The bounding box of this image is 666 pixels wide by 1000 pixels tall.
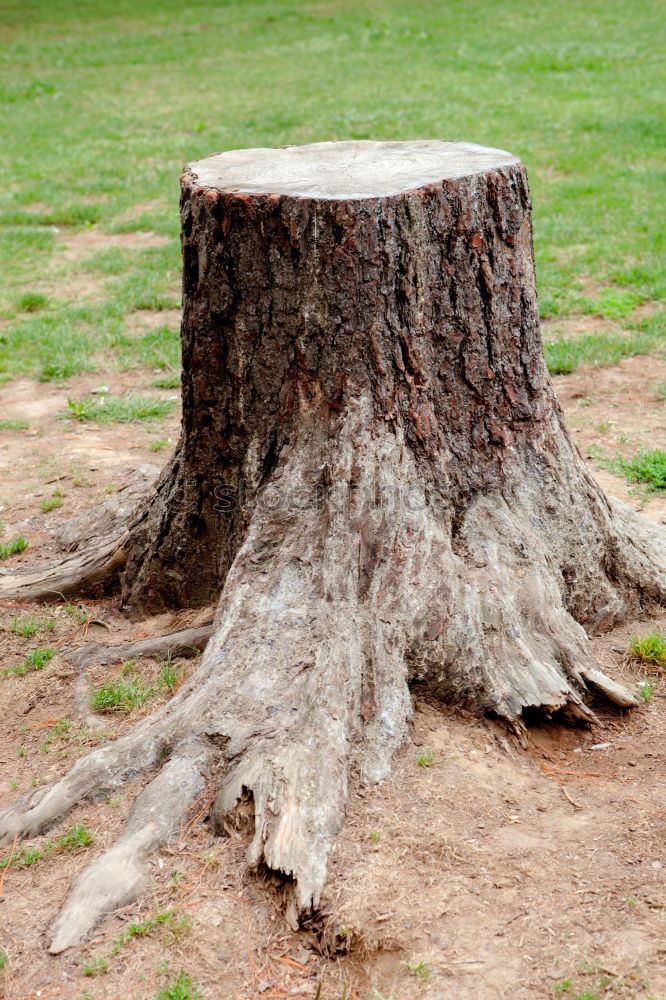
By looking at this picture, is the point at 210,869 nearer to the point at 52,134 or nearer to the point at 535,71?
the point at 52,134

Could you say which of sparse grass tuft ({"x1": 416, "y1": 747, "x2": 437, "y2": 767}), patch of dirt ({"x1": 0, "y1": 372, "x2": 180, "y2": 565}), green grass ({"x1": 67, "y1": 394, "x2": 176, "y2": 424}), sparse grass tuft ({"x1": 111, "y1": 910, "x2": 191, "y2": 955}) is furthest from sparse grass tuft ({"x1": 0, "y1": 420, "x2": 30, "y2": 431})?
sparse grass tuft ({"x1": 111, "y1": 910, "x2": 191, "y2": 955})

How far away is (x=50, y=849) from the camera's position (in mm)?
2900

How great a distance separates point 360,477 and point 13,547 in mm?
2184

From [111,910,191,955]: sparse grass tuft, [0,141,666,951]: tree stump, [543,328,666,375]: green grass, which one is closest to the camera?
[111,910,191,955]: sparse grass tuft

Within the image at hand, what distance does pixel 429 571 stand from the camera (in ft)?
10.8

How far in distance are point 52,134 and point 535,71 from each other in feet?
24.1

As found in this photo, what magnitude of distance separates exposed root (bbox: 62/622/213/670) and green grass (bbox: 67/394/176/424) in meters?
2.32

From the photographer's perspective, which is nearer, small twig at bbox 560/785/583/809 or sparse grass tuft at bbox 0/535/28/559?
small twig at bbox 560/785/583/809

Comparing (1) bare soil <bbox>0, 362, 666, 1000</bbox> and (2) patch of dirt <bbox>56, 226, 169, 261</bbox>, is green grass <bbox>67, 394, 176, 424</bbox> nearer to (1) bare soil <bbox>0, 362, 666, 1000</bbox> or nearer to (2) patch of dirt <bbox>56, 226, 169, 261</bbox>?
(1) bare soil <bbox>0, 362, 666, 1000</bbox>

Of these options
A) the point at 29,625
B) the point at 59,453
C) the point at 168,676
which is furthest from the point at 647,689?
the point at 59,453

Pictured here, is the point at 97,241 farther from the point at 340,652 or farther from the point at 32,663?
the point at 340,652

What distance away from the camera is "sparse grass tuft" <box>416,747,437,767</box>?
9.88 ft

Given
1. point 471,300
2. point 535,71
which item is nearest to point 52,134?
point 535,71

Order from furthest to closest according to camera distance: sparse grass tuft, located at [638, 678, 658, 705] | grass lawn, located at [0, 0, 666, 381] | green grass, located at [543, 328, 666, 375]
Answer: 1. grass lawn, located at [0, 0, 666, 381]
2. green grass, located at [543, 328, 666, 375]
3. sparse grass tuft, located at [638, 678, 658, 705]
